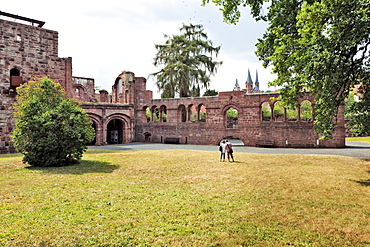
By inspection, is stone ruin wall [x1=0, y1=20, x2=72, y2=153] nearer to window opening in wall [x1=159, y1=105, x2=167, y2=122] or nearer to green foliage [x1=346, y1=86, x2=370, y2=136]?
window opening in wall [x1=159, y1=105, x2=167, y2=122]

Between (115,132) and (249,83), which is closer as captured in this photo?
(115,132)

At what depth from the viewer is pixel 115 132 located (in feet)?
96.0

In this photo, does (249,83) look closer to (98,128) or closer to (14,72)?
(98,128)

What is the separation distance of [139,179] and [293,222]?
18.6 feet

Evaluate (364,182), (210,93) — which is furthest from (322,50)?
(210,93)

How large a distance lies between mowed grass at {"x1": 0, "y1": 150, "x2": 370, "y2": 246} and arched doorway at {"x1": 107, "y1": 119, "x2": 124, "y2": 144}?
Result: 1836 cm

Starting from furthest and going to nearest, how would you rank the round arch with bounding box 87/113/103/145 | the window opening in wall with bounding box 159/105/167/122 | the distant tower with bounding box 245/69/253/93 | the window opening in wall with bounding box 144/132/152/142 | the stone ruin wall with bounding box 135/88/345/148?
the distant tower with bounding box 245/69/253/93, the window opening in wall with bounding box 144/132/152/142, the window opening in wall with bounding box 159/105/167/122, the round arch with bounding box 87/113/103/145, the stone ruin wall with bounding box 135/88/345/148

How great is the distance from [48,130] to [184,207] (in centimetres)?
873

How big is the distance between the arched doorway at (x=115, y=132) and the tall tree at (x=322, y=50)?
2107 centimetres

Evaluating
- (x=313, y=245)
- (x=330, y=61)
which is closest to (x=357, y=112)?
(x=330, y=61)

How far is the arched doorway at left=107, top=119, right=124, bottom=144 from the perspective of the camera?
29.2m

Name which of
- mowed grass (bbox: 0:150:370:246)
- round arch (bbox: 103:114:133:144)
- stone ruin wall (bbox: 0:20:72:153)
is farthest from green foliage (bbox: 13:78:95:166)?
round arch (bbox: 103:114:133:144)

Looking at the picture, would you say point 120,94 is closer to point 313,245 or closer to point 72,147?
point 72,147

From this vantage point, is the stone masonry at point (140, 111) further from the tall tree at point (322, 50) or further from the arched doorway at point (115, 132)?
the tall tree at point (322, 50)
